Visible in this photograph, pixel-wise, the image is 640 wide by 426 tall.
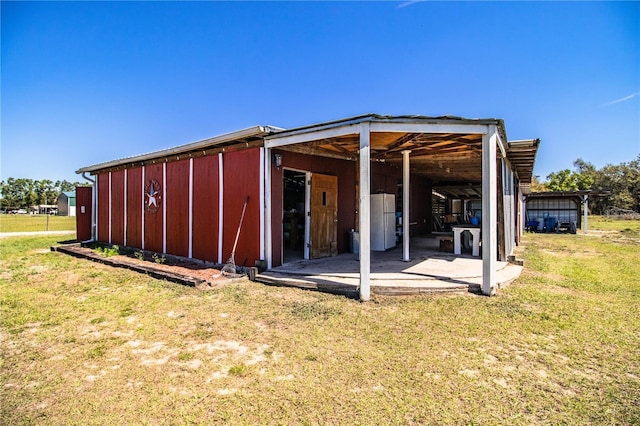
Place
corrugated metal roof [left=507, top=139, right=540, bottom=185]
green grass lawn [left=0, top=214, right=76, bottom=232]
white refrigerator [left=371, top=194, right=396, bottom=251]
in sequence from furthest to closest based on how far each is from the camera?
green grass lawn [left=0, top=214, right=76, bottom=232] < white refrigerator [left=371, top=194, right=396, bottom=251] < corrugated metal roof [left=507, top=139, right=540, bottom=185]

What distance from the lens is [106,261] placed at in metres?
Answer: 7.79

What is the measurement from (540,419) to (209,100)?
14.2 meters

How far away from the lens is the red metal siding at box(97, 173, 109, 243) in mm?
11039

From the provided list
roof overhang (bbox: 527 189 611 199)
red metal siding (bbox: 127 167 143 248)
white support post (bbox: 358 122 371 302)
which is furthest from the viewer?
roof overhang (bbox: 527 189 611 199)

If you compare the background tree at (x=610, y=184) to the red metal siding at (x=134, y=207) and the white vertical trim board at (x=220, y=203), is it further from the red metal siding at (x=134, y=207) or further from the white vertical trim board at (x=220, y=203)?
the red metal siding at (x=134, y=207)

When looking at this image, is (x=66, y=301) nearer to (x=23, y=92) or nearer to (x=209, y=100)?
(x=23, y=92)

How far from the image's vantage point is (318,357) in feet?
9.30

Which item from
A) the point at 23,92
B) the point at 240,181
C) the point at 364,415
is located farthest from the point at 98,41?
the point at 364,415

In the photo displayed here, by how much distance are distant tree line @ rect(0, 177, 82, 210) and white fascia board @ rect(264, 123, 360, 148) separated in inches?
2552

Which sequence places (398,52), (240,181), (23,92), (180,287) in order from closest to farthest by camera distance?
(180,287) → (240,181) → (23,92) → (398,52)

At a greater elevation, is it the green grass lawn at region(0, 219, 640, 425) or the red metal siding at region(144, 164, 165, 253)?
the red metal siding at region(144, 164, 165, 253)

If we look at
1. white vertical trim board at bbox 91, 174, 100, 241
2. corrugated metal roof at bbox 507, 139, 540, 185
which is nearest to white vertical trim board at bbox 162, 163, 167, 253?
white vertical trim board at bbox 91, 174, 100, 241

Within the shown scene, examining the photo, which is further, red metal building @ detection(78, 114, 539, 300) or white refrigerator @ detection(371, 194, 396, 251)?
white refrigerator @ detection(371, 194, 396, 251)

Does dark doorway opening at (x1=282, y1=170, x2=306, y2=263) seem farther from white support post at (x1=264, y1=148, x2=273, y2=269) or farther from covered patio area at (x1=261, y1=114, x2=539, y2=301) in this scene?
white support post at (x1=264, y1=148, x2=273, y2=269)
